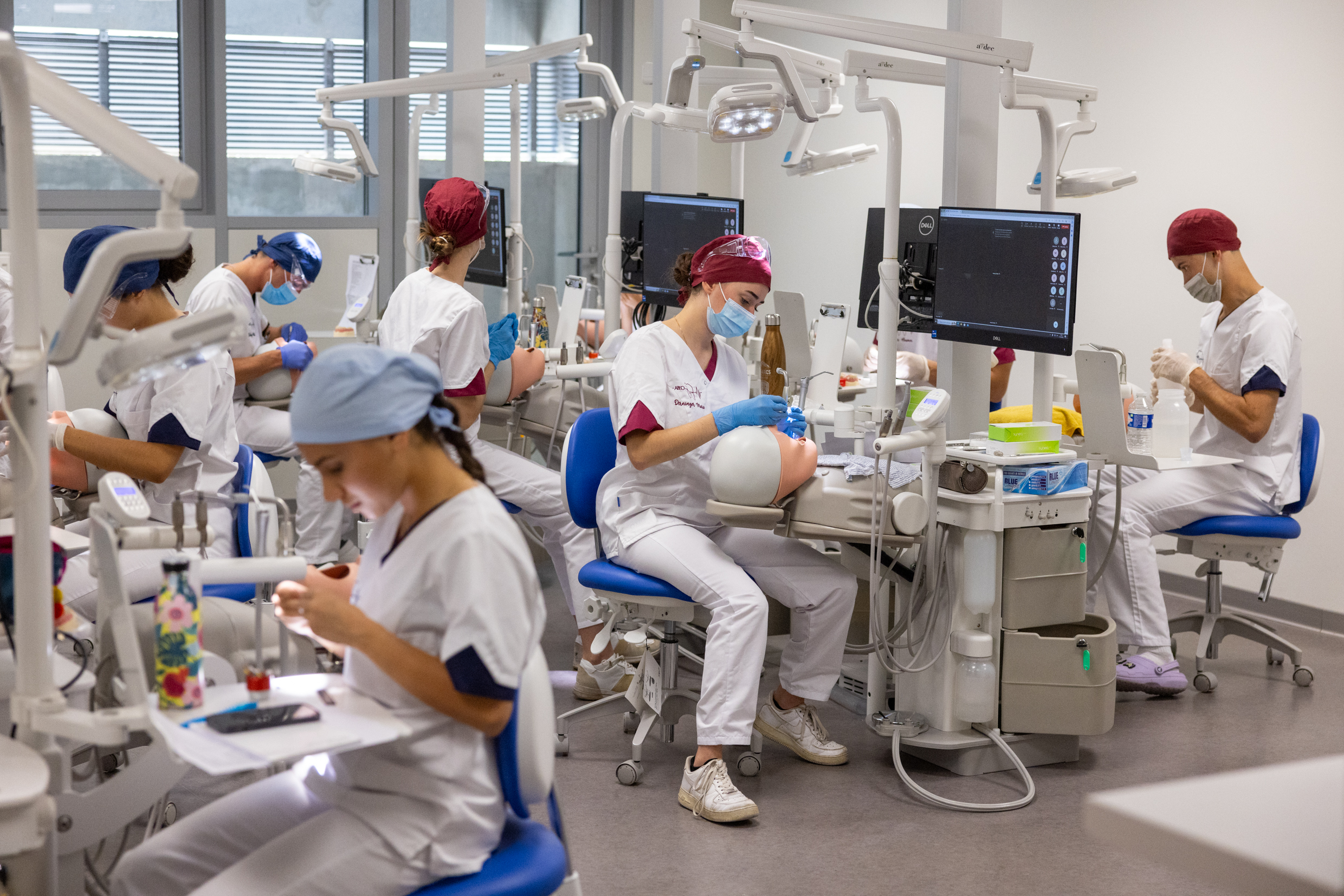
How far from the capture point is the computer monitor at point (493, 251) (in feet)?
16.2

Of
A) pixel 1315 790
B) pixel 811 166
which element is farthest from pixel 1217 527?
pixel 1315 790

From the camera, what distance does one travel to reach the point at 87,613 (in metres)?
2.74

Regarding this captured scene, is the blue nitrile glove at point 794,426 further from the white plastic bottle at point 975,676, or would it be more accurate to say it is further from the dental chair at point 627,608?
the white plastic bottle at point 975,676

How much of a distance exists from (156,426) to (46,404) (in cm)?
125

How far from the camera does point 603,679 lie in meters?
3.87

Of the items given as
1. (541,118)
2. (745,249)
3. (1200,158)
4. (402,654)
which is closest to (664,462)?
(745,249)

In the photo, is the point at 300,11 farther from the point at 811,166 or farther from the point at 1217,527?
the point at 1217,527

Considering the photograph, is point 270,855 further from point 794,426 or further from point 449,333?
point 449,333

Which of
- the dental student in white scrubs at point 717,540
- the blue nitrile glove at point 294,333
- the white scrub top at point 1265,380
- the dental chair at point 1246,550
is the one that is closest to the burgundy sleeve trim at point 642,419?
the dental student in white scrubs at point 717,540

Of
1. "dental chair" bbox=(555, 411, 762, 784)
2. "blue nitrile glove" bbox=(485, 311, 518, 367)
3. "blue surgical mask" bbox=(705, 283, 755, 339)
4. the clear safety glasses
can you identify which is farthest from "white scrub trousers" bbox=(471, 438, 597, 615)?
the clear safety glasses

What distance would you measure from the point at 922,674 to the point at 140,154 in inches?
94.0

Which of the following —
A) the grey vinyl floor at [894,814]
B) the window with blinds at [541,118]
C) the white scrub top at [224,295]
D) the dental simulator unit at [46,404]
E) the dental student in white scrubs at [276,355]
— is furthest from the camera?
the window with blinds at [541,118]

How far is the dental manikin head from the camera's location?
13.4ft

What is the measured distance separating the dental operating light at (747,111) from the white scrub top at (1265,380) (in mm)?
1680
